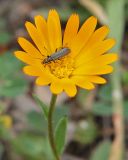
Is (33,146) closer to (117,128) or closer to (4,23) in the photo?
(117,128)

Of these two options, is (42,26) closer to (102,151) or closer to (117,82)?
(102,151)

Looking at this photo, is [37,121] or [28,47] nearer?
[28,47]

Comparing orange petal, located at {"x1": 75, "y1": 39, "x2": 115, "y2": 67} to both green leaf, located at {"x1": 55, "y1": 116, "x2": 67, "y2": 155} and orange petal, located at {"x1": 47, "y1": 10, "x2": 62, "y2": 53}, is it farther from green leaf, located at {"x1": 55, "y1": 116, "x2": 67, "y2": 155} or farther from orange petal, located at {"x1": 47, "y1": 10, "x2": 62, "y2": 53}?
green leaf, located at {"x1": 55, "y1": 116, "x2": 67, "y2": 155}

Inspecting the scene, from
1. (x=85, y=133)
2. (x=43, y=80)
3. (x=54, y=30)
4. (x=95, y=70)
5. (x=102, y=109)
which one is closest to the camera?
(x=43, y=80)

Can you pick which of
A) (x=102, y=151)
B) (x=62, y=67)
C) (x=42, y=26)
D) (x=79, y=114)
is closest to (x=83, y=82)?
(x=42, y=26)

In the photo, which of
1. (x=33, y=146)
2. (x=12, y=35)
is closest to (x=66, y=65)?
(x=33, y=146)

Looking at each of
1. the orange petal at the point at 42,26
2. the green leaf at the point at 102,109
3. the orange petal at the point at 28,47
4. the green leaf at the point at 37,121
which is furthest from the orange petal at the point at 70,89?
the green leaf at the point at 37,121
